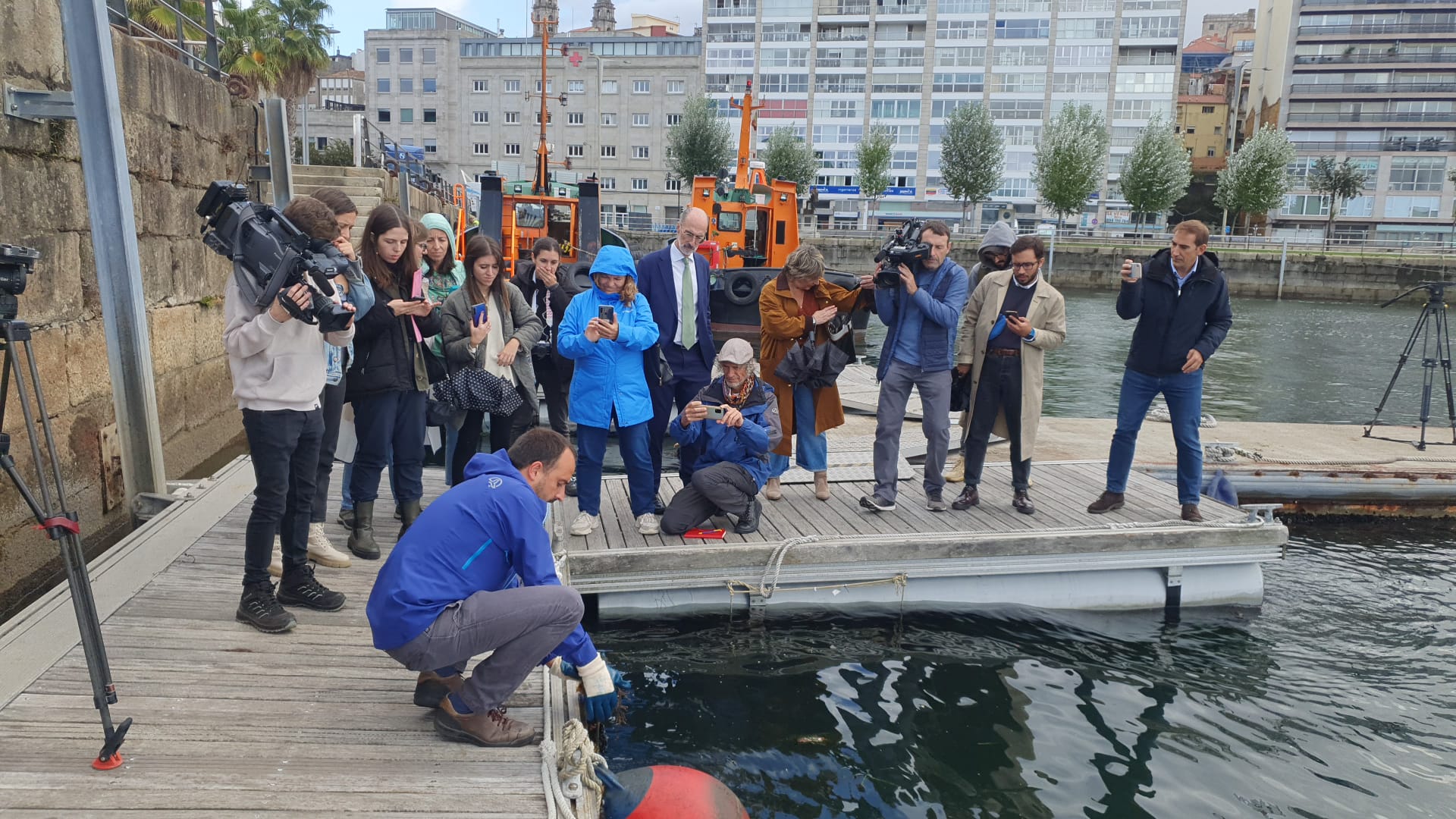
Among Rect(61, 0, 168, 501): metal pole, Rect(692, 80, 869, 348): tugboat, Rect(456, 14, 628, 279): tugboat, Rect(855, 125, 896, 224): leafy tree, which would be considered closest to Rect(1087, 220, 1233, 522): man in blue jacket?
Rect(61, 0, 168, 501): metal pole

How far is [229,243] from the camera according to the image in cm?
350

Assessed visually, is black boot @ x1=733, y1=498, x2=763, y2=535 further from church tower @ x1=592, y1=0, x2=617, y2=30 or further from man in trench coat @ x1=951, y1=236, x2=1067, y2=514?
church tower @ x1=592, y1=0, x2=617, y2=30

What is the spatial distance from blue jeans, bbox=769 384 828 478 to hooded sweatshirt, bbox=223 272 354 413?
9.26 feet

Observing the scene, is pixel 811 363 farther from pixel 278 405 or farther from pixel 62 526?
pixel 62 526

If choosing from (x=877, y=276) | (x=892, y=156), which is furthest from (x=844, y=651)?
(x=892, y=156)

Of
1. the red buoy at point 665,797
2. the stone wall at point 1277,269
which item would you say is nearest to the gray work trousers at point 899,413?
the red buoy at point 665,797

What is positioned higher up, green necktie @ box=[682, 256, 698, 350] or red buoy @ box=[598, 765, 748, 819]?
green necktie @ box=[682, 256, 698, 350]

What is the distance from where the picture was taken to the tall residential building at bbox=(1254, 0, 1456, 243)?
55250 millimetres

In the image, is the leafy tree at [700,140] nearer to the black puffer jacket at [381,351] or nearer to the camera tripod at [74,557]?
the black puffer jacket at [381,351]

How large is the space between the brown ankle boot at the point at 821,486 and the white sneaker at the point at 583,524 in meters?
1.53

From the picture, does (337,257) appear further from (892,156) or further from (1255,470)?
(892,156)

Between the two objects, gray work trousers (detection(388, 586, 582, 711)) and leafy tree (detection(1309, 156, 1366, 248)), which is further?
leafy tree (detection(1309, 156, 1366, 248))

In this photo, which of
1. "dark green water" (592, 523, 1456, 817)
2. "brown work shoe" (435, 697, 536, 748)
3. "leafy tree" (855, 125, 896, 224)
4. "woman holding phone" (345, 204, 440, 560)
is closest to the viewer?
"brown work shoe" (435, 697, 536, 748)

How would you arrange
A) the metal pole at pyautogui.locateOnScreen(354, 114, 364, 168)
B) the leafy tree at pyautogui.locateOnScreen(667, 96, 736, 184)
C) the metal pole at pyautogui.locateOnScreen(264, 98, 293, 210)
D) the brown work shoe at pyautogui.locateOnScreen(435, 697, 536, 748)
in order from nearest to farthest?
1. the brown work shoe at pyautogui.locateOnScreen(435, 697, 536, 748)
2. the metal pole at pyautogui.locateOnScreen(264, 98, 293, 210)
3. the metal pole at pyautogui.locateOnScreen(354, 114, 364, 168)
4. the leafy tree at pyautogui.locateOnScreen(667, 96, 736, 184)
